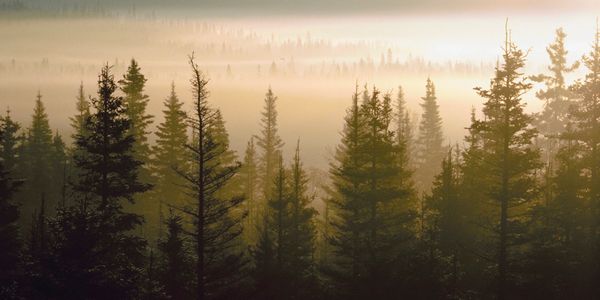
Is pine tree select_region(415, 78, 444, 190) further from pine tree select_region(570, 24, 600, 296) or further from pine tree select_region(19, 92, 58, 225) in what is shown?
pine tree select_region(19, 92, 58, 225)

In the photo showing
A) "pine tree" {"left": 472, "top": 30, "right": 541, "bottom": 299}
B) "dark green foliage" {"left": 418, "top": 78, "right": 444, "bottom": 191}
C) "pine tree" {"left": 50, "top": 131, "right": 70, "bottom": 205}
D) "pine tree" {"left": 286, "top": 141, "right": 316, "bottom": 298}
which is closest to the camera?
"pine tree" {"left": 472, "top": 30, "right": 541, "bottom": 299}

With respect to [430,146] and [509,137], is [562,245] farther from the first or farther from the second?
[430,146]

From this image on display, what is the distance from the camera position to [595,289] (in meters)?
31.6

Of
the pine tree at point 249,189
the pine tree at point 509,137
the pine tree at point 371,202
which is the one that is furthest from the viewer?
the pine tree at point 249,189

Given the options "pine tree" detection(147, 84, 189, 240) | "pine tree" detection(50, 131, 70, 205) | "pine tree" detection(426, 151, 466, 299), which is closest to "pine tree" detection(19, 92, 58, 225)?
"pine tree" detection(50, 131, 70, 205)

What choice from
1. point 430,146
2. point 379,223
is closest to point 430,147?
point 430,146

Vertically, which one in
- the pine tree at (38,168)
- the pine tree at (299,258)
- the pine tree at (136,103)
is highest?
the pine tree at (136,103)

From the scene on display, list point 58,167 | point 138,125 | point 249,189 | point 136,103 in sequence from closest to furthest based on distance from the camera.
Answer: point 138,125
point 136,103
point 249,189
point 58,167

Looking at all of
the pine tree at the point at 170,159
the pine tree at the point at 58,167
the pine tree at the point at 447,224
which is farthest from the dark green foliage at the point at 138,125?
the pine tree at the point at 447,224

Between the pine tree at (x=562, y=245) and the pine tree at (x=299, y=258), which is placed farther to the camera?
the pine tree at (x=299, y=258)

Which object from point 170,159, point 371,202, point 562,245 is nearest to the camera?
point 562,245

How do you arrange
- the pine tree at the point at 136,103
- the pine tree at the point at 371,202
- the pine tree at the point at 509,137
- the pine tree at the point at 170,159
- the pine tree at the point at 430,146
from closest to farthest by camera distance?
the pine tree at the point at 509,137 < the pine tree at the point at 371,202 < the pine tree at the point at 170,159 < the pine tree at the point at 136,103 < the pine tree at the point at 430,146

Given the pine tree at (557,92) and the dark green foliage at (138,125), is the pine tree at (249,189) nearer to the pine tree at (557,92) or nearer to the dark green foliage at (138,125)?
the dark green foliage at (138,125)

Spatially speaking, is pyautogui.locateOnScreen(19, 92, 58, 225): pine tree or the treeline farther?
pyautogui.locateOnScreen(19, 92, 58, 225): pine tree
